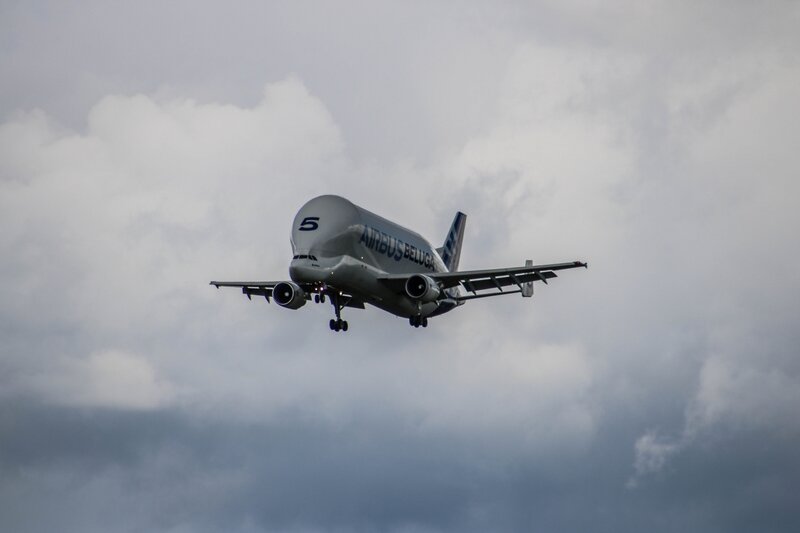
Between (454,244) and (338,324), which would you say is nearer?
(338,324)

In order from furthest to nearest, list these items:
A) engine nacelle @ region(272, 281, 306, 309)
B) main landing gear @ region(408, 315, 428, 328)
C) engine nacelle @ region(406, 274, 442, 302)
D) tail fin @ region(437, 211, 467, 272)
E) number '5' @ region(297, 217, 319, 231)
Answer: tail fin @ region(437, 211, 467, 272) < main landing gear @ region(408, 315, 428, 328) < engine nacelle @ region(406, 274, 442, 302) < engine nacelle @ region(272, 281, 306, 309) < number '5' @ region(297, 217, 319, 231)

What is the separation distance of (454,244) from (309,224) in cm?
2750

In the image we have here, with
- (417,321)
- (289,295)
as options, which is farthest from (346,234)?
(417,321)

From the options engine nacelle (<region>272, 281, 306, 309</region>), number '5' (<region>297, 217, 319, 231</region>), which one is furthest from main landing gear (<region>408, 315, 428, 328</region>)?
number '5' (<region>297, 217, 319, 231</region>)

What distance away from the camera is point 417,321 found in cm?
11569

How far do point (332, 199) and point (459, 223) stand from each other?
27.9m

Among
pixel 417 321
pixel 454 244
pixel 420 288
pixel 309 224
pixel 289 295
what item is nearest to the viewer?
pixel 309 224

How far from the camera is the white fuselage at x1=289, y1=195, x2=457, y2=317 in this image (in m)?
105

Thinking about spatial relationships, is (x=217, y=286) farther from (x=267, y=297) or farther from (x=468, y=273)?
(x=468, y=273)

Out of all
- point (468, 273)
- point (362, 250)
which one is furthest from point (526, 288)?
point (362, 250)

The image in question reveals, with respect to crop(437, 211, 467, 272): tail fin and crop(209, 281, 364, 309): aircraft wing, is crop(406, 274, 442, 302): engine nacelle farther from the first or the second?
crop(437, 211, 467, 272): tail fin

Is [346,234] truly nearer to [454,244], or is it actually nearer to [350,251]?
[350,251]

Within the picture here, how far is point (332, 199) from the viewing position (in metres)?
108

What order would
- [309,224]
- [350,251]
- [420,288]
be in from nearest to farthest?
[309,224] → [350,251] → [420,288]
